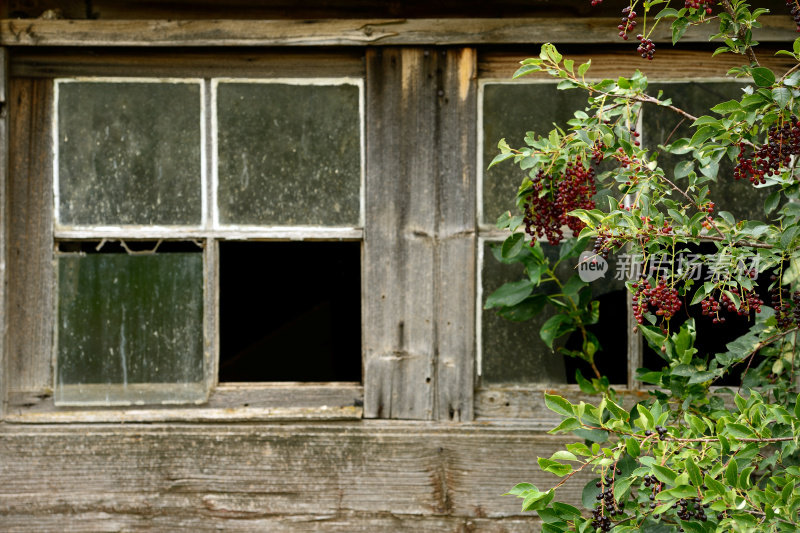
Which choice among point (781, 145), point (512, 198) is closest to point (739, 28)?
point (781, 145)

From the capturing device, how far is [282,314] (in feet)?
17.0

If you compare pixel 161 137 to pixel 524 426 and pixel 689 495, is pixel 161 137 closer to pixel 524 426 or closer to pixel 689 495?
pixel 524 426

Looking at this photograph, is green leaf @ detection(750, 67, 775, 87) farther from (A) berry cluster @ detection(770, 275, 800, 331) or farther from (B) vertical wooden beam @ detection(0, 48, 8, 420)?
(B) vertical wooden beam @ detection(0, 48, 8, 420)

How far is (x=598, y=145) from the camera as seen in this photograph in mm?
1885

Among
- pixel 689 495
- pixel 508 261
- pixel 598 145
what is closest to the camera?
pixel 689 495

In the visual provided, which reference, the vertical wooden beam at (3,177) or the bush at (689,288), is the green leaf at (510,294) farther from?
the vertical wooden beam at (3,177)

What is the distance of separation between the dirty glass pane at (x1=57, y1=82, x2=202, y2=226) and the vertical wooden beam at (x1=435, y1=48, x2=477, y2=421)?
81 centimetres

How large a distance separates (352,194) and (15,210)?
1.07 meters

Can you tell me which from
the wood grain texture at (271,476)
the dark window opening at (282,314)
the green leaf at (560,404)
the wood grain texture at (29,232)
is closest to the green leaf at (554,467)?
the green leaf at (560,404)

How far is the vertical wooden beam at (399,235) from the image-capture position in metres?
2.49

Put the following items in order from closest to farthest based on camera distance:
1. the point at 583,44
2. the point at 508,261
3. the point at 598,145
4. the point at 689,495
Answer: the point at 689,495
the point at 598,145
the point at 508,261
the point at 583,44

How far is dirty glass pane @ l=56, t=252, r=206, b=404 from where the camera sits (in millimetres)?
2541

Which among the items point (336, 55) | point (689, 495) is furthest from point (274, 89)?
point (689, 495)

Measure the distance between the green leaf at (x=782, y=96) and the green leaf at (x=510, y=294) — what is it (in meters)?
0.91
